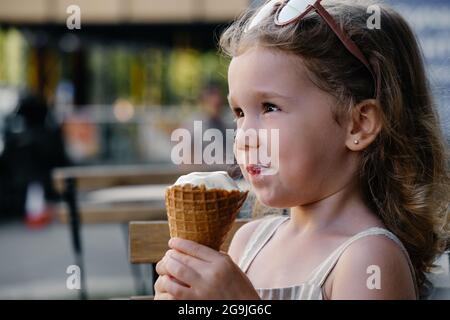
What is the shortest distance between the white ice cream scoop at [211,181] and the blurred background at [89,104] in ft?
12.6

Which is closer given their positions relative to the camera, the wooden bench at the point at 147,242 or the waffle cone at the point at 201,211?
the waffle cone at the point at 201,211

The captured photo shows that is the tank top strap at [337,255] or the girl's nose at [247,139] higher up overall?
the girl's nose at [247,139]

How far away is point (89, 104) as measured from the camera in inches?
617

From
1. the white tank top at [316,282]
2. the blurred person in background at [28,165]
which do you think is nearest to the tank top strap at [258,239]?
the white tank top at [316,282]

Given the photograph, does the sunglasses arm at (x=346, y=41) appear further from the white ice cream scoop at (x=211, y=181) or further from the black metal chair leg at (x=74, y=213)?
the black metal chair leg at (x=74, y=213)

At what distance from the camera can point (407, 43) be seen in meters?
1.63

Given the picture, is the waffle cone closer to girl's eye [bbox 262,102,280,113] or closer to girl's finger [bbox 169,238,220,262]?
girl's finger [bbox 169,238,220,262]

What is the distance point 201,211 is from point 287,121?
0.25 m

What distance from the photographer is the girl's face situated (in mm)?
1493

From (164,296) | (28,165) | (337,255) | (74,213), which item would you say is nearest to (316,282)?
(337,255)

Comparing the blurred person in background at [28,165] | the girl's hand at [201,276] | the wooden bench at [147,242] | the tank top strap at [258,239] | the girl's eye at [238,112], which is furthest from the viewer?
the blurred person in background at [28,165]

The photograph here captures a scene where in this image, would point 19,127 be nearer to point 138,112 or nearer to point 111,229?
point 111,229

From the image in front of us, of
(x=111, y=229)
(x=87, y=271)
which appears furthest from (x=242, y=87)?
(x=111, y=229)

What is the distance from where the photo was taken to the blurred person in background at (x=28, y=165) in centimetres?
981
